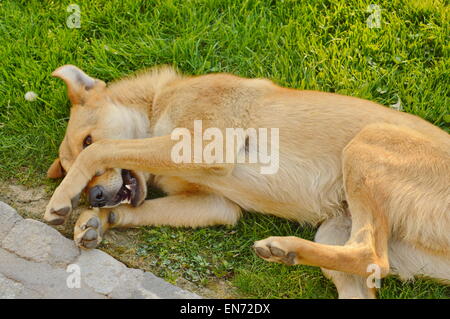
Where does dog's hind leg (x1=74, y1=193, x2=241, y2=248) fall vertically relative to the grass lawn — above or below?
below

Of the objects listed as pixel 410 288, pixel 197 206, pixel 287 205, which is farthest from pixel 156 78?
pixel 410 288

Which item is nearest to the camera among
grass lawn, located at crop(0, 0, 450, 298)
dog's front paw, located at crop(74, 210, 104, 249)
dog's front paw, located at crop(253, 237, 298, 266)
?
dog's front paw, located at crop(253, 237, 298, 266)

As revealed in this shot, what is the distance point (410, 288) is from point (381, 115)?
4.27ft

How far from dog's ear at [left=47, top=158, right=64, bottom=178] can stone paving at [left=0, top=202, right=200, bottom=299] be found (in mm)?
561

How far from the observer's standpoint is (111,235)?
5.08 metres

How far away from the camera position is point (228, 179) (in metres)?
4.99

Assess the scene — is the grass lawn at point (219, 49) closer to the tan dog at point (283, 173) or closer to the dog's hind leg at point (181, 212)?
the tan dog at point (283, 173)

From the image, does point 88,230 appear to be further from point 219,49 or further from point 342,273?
point 219,49

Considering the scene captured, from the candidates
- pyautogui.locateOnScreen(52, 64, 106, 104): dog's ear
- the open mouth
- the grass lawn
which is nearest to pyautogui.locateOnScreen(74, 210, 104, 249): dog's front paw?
the open mouth

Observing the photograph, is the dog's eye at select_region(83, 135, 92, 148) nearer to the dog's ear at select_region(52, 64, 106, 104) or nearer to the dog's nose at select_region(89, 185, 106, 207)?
the dog's ear at select_region(52, 64, 106, 104)

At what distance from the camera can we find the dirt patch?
4.66m

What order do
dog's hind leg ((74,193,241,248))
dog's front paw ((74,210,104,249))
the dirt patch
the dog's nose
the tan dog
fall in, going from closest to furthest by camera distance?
the tan dog → the dirt patch → dog's front paw ((74,210,104,249)) → the dog's nose → dog's hind leg ((74,193,241,248))

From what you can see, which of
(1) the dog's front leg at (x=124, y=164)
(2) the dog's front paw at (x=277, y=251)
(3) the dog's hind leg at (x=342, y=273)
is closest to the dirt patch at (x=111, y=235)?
(1) the dog's front leg at (x=124, y=164)

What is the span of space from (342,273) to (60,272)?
78.4 inches
